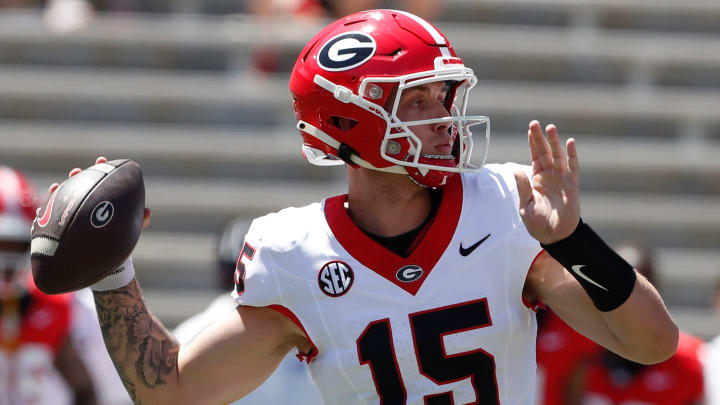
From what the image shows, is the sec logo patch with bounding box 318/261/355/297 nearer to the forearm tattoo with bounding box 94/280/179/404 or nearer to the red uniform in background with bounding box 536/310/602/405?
the forearm tattoo with bounding box 94/280/179/404

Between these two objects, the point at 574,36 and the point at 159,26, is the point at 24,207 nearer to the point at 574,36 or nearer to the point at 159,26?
the point at 159,26

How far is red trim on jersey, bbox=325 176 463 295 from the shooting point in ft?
7.68

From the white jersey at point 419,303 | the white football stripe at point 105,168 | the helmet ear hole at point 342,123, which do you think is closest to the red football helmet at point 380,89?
the helmet ear hole at point 342,123

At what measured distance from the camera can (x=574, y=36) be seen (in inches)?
283

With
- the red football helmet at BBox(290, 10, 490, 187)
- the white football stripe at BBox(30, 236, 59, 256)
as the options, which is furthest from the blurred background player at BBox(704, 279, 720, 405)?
the white football stripe at BBox(30, 236, 59, 256)

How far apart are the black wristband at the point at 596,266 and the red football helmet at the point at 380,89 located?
0.30 meters

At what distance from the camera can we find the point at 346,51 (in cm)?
241

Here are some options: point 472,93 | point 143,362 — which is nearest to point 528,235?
point 143,362

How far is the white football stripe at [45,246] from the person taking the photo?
2.37m

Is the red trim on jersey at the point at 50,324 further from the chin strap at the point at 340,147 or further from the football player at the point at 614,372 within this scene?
the chin strap at the point at 340,147

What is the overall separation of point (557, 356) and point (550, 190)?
2.85 metres

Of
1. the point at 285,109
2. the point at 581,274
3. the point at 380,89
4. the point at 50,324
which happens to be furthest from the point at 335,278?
the point at 285,109

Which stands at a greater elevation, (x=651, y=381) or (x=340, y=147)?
(x=340, y=147)

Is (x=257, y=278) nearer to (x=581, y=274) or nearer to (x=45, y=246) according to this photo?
(x=45, y=246)
